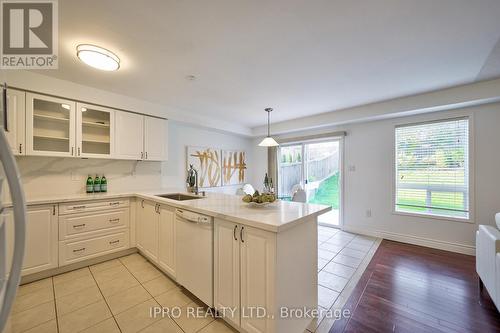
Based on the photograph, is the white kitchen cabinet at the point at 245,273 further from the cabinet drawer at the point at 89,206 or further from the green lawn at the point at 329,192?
the green lawn at the point at 329,192

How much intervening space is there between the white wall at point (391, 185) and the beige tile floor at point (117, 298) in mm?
1256

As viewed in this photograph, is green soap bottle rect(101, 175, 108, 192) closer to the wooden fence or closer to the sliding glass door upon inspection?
the sliding glass door

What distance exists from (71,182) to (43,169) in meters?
0.33

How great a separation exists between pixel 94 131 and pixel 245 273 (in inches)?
117

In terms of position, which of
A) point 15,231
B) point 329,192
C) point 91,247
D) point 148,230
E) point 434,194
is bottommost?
point 91,247

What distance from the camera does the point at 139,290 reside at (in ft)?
6.68

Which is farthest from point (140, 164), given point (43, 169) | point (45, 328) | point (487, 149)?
point (487, 149)

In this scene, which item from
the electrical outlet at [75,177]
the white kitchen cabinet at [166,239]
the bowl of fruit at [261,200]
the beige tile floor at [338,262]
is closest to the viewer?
the bowl of fruit at [261,200]

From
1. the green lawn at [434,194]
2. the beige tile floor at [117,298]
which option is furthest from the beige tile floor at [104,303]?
the green lawn at [434,194]

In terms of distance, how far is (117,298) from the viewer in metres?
1.90

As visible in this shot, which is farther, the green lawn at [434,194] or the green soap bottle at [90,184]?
the green lawn at [434,194]

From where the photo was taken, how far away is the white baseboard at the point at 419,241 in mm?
2918

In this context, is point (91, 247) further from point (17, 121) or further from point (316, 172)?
point (316, 172)

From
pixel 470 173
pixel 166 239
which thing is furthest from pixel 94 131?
pixel 470 173
